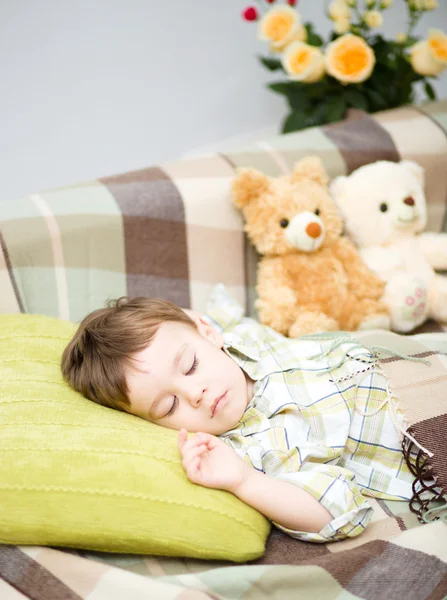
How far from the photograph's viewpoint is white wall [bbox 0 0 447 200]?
1.92 m

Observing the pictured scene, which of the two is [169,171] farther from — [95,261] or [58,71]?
[58,71]

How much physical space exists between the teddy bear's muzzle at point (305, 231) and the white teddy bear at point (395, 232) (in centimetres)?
19

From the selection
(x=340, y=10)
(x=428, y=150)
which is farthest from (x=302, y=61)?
(x=428, y=150)

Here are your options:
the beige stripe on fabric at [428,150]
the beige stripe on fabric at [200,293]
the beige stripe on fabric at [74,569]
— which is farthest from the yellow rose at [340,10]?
the beige stripe on fabric at [74,569]

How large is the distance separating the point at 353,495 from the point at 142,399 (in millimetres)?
409

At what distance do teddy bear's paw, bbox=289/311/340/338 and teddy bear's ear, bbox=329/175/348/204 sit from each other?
35 cm

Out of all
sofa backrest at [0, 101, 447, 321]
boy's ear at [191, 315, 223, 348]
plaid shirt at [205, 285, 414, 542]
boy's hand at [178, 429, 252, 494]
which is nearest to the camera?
boy's hand at [178, 429, 252, 494]

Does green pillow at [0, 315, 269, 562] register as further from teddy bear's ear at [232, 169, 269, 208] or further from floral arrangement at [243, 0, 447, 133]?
floral arrangement at [243, 0, 447, 133]

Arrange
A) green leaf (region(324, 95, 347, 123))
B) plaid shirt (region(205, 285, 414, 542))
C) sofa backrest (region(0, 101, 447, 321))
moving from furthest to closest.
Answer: green leaf (region(324, 95, 347, 123)) < sofa backrest (region(0, 101, 447, 321)) < plaid shirt (region(205, 285, 414, 542))

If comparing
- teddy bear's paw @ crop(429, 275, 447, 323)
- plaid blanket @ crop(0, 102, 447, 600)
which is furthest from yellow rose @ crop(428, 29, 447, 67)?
teddy bear's paw @ crop(429, 275, 447, 323)

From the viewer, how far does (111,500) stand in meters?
1.02

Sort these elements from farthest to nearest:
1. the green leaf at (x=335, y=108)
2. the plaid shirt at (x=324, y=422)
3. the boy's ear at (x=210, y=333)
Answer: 1. the green leaf at (x=335, y=108)
2. the boy's ear at (x=210, y=333)
3. the plaid shirt at (x=324, y=422)

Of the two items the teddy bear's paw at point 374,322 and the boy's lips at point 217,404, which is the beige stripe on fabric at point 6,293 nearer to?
the boy's lips at point 217,404

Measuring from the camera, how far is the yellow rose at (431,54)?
190 centimetres
